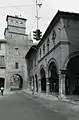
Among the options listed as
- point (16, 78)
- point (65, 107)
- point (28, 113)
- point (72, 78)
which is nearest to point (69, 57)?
point (72, 78)

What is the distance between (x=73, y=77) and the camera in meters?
24.2

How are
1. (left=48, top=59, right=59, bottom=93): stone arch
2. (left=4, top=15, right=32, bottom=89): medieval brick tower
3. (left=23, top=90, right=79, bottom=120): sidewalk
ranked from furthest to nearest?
1. (left=4, top=15, right=32, bottom=89): medieval brick tower
2. (left=48, top=59, right=59, bottom=93): stone arch
3. (left=23, top=90, right=79, bottom=120): sidewalk

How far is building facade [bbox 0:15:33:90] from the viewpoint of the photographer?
43281 mm

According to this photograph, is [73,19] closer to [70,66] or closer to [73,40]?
[73,40]

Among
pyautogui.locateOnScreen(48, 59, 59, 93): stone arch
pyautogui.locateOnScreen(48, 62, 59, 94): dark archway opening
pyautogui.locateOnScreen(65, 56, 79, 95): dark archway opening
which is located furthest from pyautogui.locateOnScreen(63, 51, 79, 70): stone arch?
pyautogui.locateOnScreen(48, 62, 59, 94): dark archway opening

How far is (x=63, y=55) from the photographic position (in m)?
19.7

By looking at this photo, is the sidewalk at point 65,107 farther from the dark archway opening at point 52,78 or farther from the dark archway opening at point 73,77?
the dark archway opening at point 52,78

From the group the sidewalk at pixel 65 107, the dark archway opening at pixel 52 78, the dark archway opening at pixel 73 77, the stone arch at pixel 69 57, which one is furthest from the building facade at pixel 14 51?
the sidewalk at pixel 65 107

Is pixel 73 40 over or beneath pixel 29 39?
beneath

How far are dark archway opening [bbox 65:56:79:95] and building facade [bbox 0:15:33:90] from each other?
874 inches

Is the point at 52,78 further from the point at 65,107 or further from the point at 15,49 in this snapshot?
the point at 15,49

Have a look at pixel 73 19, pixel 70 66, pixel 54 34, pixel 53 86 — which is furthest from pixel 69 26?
pixel 53 86

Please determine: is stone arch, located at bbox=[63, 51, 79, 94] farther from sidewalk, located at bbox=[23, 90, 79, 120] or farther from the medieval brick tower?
the medieval brick tower

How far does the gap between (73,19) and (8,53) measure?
26682 mm
